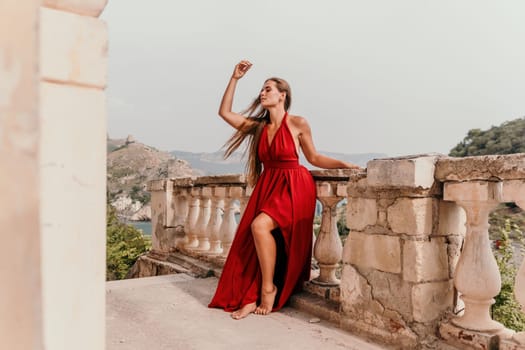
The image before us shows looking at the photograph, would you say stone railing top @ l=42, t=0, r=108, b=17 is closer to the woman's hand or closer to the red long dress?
the red long dress

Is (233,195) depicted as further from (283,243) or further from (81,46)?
(81,46)

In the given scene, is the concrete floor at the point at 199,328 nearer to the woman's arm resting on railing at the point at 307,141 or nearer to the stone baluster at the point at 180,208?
the woman's arm resting on railing at the point at 307,141

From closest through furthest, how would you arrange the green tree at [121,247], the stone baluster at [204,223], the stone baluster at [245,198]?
1. the stone baluster at [245,198]
2. the stone baluster at [204,223]
3. the green tree at [121,247]

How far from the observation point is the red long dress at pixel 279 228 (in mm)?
3385

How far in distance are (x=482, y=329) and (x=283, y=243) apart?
1.62 meters

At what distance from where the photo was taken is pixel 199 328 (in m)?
3.07

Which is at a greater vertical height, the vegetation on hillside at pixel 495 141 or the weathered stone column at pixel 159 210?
the vegetation on hillside at pixel 495 141

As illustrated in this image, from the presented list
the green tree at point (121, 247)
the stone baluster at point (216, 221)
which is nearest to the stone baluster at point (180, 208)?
the stone baluster at point (216, 221)

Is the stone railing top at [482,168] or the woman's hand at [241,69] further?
the woman's hand at [241,69]

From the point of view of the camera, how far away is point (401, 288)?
2.61 metres

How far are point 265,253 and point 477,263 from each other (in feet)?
4.79

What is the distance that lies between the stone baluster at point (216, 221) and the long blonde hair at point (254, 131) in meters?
1.00

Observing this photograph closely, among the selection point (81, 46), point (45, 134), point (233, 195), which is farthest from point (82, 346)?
point (233, 195)

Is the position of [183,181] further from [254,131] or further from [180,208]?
[254,131]
